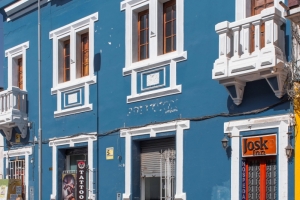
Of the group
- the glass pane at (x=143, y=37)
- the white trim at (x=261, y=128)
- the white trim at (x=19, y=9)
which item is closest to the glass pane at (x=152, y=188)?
the white trim at (x=261, y=128)

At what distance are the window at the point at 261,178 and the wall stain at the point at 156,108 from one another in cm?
255

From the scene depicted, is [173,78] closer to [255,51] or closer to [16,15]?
[255,51]

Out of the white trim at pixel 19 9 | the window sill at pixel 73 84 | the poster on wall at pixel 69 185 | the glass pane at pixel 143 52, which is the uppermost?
the white trim at pixel 19 9

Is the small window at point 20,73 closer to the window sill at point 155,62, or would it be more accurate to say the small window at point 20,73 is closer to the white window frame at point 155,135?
the window sill at point 155,62

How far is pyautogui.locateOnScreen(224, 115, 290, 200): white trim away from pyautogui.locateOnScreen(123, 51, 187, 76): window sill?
2.17 metres

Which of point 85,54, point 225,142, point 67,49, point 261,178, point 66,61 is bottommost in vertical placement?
point 261,178

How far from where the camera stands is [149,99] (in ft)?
47.0

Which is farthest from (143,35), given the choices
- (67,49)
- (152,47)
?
(67,49)

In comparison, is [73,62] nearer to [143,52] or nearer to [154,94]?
[143,52]

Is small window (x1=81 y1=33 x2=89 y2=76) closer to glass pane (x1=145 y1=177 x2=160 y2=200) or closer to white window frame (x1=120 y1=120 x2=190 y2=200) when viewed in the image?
white window frame (x1=120 y1=120 x2=190 y2=200)

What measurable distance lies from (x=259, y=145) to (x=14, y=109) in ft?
31.8

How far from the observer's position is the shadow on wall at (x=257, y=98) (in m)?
11.4

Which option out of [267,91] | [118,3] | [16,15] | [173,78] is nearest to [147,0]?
[118,3]

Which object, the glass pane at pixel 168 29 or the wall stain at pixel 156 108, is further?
the glass pane at pixel 168 29
